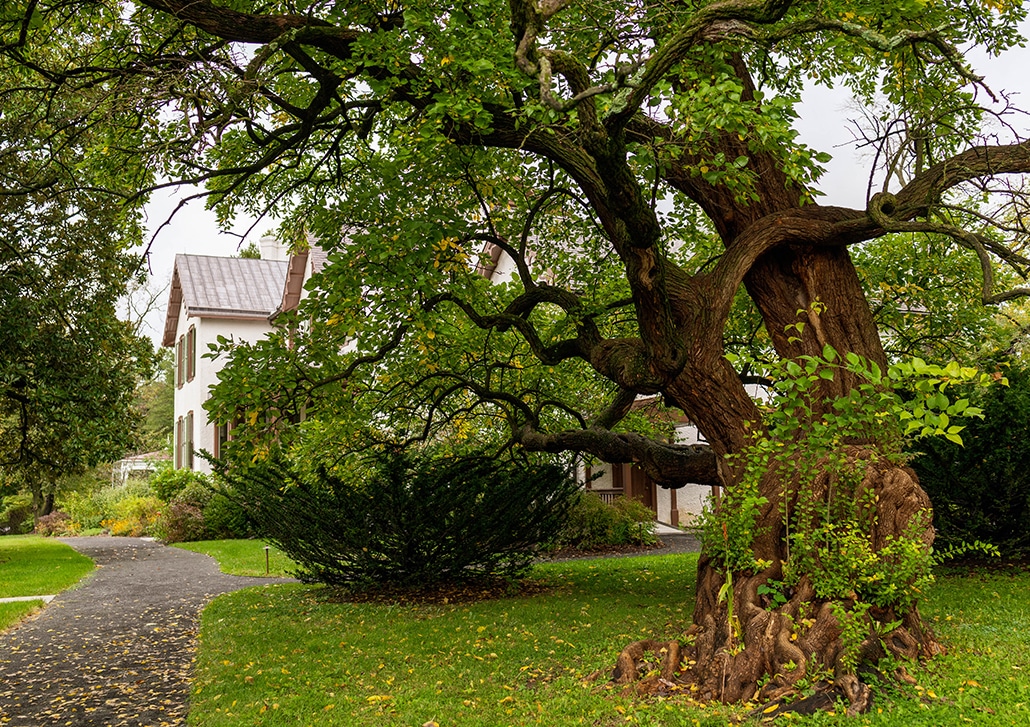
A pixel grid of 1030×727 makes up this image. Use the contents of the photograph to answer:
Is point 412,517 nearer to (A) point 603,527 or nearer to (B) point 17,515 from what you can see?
(A) point 603,527

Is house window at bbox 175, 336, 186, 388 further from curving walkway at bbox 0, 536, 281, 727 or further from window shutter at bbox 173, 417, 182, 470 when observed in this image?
curving walkway at bbox 0, 536, 281, 727

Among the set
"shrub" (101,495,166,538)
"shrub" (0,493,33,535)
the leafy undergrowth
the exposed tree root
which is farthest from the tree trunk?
"shrub" (0,493,33,535)

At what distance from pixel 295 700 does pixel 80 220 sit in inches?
576

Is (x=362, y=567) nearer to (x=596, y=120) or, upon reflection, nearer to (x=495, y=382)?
(x=495, y=382)

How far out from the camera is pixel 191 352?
33.7 metres

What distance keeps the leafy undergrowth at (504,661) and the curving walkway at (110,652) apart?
0.35 meters

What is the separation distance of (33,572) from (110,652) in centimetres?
998

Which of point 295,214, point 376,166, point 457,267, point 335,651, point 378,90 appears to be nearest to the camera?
point 378,90

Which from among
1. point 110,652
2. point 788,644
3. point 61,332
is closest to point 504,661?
point 788,644

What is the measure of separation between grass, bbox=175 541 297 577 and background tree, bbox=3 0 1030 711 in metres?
6.92

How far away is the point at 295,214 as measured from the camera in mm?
12562

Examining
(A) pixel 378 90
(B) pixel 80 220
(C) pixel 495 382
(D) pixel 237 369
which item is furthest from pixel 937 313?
(B) pixel 80 220

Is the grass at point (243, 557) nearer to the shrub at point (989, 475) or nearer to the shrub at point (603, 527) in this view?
the shrub at point (603, 527)

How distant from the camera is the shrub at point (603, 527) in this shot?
1877cm
